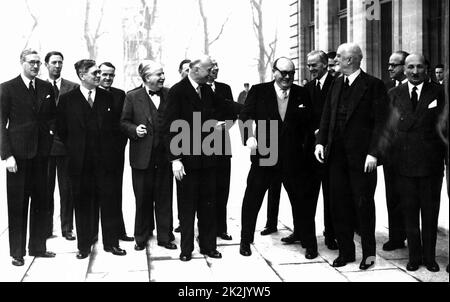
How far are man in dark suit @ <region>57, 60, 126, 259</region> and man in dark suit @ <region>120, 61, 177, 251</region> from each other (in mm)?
324

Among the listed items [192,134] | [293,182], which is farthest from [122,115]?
[293,182]

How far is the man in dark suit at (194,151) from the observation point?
19.1 feet

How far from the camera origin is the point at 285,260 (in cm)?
585

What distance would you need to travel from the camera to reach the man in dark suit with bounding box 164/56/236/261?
5.81 metres

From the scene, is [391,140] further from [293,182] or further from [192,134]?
[192,134]

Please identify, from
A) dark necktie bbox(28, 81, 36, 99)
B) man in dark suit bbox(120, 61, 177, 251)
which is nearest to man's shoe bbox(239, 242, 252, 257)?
man in dark suit bbox(120, 61, 177, 251)

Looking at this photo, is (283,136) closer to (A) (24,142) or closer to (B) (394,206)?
(B) (394,206)

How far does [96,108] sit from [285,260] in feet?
8.03

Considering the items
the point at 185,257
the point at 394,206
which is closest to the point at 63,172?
the point at 185,257

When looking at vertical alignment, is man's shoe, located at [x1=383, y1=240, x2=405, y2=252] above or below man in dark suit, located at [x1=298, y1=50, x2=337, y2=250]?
below

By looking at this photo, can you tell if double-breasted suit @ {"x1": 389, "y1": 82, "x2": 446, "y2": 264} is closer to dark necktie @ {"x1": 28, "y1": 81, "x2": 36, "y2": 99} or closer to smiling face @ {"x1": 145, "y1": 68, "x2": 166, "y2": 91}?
smiling face @ {"x1": 145, "y1": 68, "x2": 166, "y2": 91}

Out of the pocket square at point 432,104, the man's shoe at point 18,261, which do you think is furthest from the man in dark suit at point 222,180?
the pocket square at point 432,104

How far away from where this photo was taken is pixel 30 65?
18.4 feet
